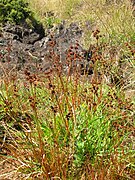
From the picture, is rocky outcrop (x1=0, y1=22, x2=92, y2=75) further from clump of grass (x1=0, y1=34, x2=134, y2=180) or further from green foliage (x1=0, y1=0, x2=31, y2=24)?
clump of grass (x1=0, y1=34, x2=134, y2=180)

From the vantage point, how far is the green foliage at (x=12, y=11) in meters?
9.09

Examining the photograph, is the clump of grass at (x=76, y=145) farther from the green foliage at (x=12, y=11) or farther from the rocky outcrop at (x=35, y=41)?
the green foliage at (x=12, y=11)

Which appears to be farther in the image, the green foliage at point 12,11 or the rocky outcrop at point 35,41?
the green foliage at point 12,11

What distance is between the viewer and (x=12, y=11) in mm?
9133

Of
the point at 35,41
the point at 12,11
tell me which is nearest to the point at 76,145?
the point at 35,41

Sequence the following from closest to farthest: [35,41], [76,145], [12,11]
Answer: [76,145] < [35,41] < [12,11]

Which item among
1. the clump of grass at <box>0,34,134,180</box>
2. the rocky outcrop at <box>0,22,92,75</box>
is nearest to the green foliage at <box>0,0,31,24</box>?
the rocky outcrop at <box>0,22,92,75</box>

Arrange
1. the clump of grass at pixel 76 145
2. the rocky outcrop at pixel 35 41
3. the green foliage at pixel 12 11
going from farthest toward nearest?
the green foliage at pixel 12 11
the rocky outcrop at pixel 35 41
the clump of grass at pixel 76 145

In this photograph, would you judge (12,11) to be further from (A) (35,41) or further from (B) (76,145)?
(B) (76,145)

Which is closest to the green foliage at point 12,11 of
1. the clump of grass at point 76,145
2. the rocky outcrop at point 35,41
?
the rocky outcrop at point 35,41

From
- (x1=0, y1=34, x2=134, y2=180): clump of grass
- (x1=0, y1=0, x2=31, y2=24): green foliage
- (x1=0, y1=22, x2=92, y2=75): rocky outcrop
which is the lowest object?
(x1=0, y1=22, x2=92, y2=75): rocky outcrop

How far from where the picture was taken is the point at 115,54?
20.1ft

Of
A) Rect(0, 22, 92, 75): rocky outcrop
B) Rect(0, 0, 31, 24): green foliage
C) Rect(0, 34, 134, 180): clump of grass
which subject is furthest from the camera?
Rect(0, 0, 31, 24): green foliage

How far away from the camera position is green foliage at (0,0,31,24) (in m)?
9.09
